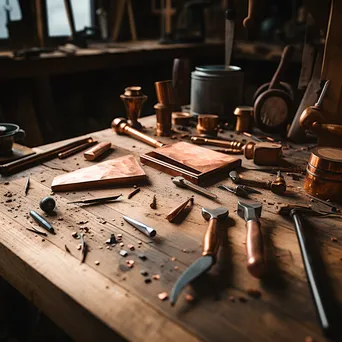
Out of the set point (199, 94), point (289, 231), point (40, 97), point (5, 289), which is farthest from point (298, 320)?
point (40, 97)

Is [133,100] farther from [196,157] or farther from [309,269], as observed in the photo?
[309,269]

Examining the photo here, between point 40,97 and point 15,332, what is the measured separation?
1.75 meters

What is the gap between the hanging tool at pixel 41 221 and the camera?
3.16 feet

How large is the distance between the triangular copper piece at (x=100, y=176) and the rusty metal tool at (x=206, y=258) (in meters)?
0.34

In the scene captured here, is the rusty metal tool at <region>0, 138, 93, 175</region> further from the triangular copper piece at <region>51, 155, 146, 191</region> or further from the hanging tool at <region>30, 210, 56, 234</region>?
the hanging tool at <region>30, 210, 56, 234</region>

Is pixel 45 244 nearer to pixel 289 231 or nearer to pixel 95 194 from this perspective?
pixel 95 194

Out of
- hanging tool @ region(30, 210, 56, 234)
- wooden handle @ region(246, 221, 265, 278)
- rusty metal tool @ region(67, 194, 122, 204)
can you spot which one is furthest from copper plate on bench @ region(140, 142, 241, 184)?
hanging tool @ region(30, 210, 56, 234)

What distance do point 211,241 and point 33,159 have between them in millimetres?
828

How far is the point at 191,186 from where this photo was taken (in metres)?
1.19

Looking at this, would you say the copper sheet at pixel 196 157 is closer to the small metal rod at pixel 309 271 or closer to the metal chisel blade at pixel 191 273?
the small metal rod at pixel 309 271

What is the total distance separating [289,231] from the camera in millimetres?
974

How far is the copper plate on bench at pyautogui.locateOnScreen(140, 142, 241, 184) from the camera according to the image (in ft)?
4.14

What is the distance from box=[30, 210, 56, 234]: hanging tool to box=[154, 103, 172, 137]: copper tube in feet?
2.64

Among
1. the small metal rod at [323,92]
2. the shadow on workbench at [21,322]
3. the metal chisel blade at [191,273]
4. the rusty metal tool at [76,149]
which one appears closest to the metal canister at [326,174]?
the small metal rod at [323,92]
